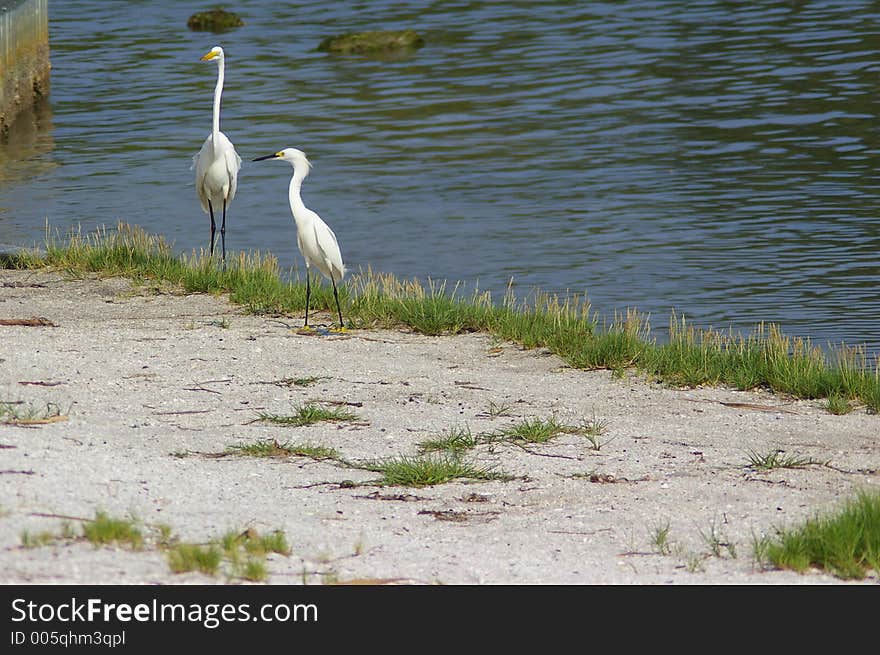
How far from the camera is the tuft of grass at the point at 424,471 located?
21.4 feet

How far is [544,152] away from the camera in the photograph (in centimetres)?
2039

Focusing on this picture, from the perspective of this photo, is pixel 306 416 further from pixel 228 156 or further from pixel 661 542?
pixel 228 156

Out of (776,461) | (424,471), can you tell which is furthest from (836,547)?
(424,471)

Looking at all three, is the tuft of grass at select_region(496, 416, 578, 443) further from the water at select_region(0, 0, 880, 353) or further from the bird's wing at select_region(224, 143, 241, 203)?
the bird's wing at select_region(224, 143, 241, 203)

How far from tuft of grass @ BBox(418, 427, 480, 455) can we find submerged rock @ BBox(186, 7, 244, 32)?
98.4 feet

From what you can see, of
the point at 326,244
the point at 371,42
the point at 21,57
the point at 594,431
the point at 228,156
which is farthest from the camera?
the point at 371,42

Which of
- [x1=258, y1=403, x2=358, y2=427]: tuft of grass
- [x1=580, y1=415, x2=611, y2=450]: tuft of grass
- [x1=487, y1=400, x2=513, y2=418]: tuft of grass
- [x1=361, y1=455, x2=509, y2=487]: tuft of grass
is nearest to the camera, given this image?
[x1=361, y1=455, x2=509, y2=487]: tuft of grass

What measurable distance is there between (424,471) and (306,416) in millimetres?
1319

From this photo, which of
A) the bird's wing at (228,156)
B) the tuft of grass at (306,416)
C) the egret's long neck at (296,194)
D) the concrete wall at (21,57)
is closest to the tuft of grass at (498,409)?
the tuft of grass at (306,416)

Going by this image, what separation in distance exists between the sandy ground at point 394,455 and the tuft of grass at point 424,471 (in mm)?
63

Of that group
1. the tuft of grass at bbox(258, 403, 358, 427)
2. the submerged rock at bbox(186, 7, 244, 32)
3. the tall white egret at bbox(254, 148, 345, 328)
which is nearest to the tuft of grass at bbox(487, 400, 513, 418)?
the tuft of grass at bbox(258, 403, 358, 427)

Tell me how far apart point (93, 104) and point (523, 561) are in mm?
22778

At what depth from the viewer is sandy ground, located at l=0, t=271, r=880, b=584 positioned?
5324 mm

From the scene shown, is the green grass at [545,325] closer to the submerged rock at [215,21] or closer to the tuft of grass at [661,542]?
the tuft of grass at [661,542]
